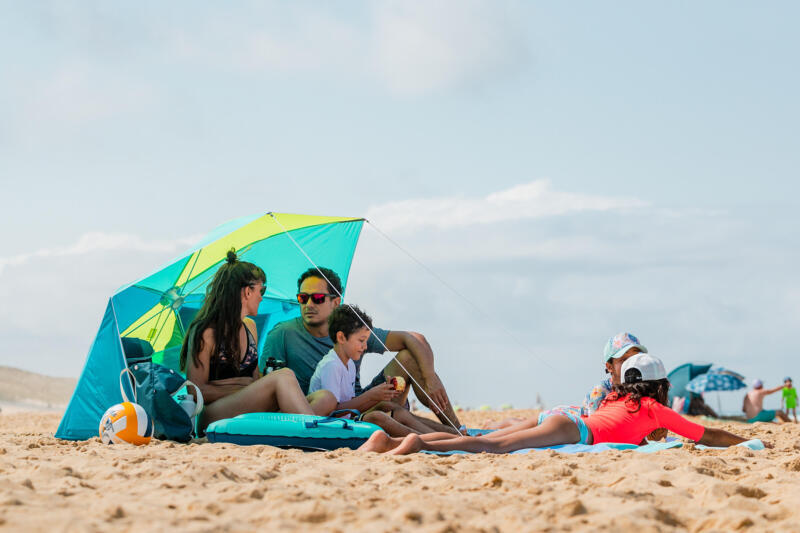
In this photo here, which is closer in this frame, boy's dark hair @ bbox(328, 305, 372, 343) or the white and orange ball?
the white and orange ball

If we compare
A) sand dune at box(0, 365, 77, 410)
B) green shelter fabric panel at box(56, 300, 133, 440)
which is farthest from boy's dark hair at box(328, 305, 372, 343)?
sand dune at box(0, 365, 77, 410)

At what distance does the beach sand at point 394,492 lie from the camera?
2590mm

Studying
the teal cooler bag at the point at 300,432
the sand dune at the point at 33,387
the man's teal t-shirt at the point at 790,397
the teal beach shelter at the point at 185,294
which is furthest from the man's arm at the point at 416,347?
the sand dune at the point at 33,387

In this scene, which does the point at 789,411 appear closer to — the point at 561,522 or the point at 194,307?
the point at 194,307

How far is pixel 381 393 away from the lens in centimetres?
Result: 551

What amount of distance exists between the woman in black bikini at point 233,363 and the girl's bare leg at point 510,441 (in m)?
1.06

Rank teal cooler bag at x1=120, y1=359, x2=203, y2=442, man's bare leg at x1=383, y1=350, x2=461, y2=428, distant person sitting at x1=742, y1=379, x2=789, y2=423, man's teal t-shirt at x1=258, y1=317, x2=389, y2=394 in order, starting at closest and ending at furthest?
teal cooler bag at x1=120, y1=359, x2=203, y2=442 < man's bare leg at x1=383, y1=350, x2=461, y2=428 < man's teal t-shirt at x1=258, y1=317, x2=389, y2=394 < distant person sitting at x1=742, y1=379, x2=789, y2=423

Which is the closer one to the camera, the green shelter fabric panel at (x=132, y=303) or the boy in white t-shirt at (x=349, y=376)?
the boy in white t-shirt at (x=349, y=376)

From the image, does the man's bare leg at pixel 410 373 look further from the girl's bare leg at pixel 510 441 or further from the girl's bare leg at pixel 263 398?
the girl's bare leg at pixel 510 441

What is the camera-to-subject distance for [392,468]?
141 inches

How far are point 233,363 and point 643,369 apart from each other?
105 inches

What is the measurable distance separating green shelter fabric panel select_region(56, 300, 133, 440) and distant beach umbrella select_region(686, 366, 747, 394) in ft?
36.4

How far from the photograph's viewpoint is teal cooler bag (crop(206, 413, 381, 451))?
4.74m

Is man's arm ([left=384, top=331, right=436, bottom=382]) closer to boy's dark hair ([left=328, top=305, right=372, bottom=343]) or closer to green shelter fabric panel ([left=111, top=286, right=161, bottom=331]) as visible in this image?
boy's dark hair ([left=328, top=305, right=372, bottom=343])
